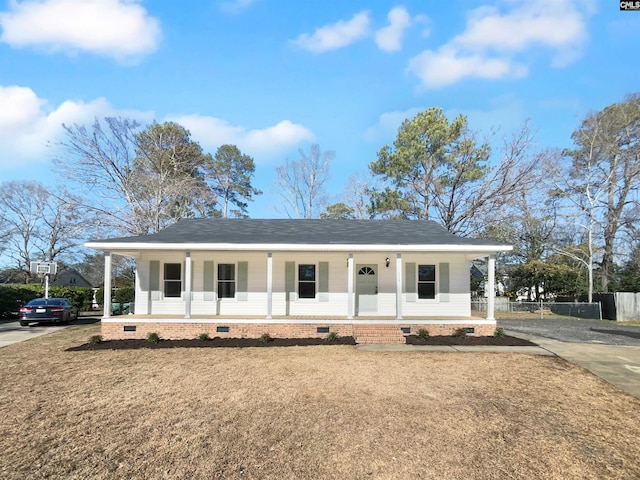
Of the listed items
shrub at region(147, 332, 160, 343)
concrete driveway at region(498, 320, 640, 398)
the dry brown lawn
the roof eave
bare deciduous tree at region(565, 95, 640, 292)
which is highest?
bare deciduous tree at region(565, 95, 640, 292)

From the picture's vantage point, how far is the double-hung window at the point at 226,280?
14.2 metres

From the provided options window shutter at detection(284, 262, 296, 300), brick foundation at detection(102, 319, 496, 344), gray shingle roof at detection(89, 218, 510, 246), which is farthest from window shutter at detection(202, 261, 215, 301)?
window shutter at detection(284, 262, 296, 300)

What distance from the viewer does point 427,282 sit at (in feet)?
46.9

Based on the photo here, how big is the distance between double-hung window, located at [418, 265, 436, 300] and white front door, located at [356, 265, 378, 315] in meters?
1.59

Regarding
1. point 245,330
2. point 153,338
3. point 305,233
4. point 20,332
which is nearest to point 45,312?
point 20,332

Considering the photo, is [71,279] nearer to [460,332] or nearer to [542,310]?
[460,332]

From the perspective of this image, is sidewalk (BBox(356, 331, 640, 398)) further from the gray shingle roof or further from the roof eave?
the gray shingle roof

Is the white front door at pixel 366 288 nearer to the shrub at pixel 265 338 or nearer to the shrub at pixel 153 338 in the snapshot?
the shrub at pixel 265 338

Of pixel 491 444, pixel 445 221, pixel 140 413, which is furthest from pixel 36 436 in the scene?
pixel 445 221

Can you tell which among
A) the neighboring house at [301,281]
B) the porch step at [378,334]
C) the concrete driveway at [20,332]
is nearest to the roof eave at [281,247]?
the neighboring house at [301,281]

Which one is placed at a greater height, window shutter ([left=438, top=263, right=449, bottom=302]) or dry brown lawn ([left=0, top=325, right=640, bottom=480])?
window shutter ([left=438, top=263, right=449, bottom=302])

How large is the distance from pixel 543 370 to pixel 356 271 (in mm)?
7229

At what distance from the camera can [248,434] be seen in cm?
475

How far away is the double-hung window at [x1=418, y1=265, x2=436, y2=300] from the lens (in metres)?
14.3
